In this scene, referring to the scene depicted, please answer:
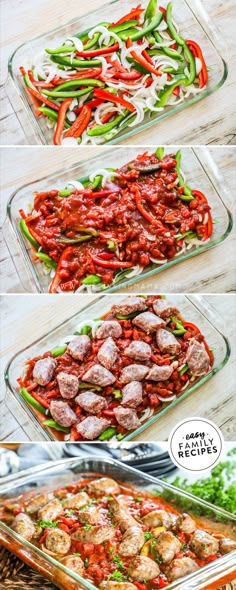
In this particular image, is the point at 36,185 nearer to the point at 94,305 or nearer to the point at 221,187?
the point at 94,305

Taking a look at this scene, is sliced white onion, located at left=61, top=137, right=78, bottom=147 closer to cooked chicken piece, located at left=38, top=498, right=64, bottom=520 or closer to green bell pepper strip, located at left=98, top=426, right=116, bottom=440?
green bell pepper strip, located at left=98, top=426, right=116, bottom=440

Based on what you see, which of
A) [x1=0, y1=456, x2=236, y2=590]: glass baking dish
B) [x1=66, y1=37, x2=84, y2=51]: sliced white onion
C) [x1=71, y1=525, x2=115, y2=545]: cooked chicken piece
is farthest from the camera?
[x1=66, y1=37, x2=84, y2=51]: sliced white onion

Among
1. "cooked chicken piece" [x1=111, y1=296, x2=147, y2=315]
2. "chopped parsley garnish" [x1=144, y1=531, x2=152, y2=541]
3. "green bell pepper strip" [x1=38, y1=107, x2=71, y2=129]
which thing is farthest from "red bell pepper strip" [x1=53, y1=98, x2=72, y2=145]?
"chopped parsley garnish" [x1=144, y1=531, x2=152, y2=541]

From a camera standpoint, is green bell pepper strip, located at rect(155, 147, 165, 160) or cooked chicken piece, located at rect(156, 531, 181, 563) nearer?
cooked chicken piece, located at rect(156, 531, 181, 563)

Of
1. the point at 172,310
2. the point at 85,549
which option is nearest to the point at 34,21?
the point at 172,310

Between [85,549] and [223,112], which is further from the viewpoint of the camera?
[223,112]

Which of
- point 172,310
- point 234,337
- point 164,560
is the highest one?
point 172,310

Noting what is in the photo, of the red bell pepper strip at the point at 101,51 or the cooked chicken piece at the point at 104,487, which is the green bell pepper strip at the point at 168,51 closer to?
the red bell pepper strip at the point at 101,51
